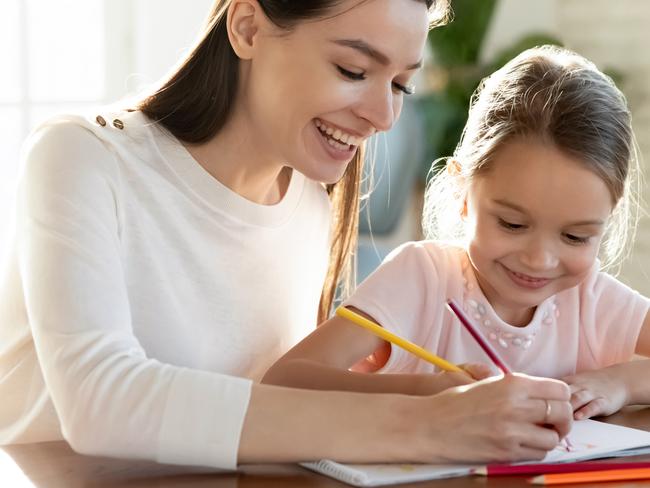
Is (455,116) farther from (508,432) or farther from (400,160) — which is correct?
(508,432)

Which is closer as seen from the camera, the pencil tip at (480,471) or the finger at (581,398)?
the pencil tip at (480,471)

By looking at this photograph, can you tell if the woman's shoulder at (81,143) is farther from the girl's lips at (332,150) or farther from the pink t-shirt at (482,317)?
the pink t-shirt at (482,317)

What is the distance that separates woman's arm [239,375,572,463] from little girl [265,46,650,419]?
0.17 m

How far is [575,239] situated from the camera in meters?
1.45

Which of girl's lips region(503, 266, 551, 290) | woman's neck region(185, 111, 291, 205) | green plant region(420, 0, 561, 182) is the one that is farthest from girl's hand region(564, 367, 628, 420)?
green plant region(420, 0, 561, 182)

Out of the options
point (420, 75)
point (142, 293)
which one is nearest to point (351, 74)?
point (142, 293)

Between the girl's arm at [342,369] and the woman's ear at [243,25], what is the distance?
38cm

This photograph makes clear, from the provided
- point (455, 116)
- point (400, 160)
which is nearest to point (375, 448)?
point (400, 160)

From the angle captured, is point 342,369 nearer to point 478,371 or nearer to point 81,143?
point 478,371

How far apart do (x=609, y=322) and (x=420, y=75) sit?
10.1ft

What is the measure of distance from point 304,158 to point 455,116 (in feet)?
9.81

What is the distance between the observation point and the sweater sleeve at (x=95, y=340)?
1053 mm

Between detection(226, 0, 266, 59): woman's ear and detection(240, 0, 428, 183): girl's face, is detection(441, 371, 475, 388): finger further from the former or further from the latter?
detection(226, 0, 266, 59): woman's ear

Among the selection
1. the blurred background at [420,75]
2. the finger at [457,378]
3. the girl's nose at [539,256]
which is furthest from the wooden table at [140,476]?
the blurred background at [420,75]
